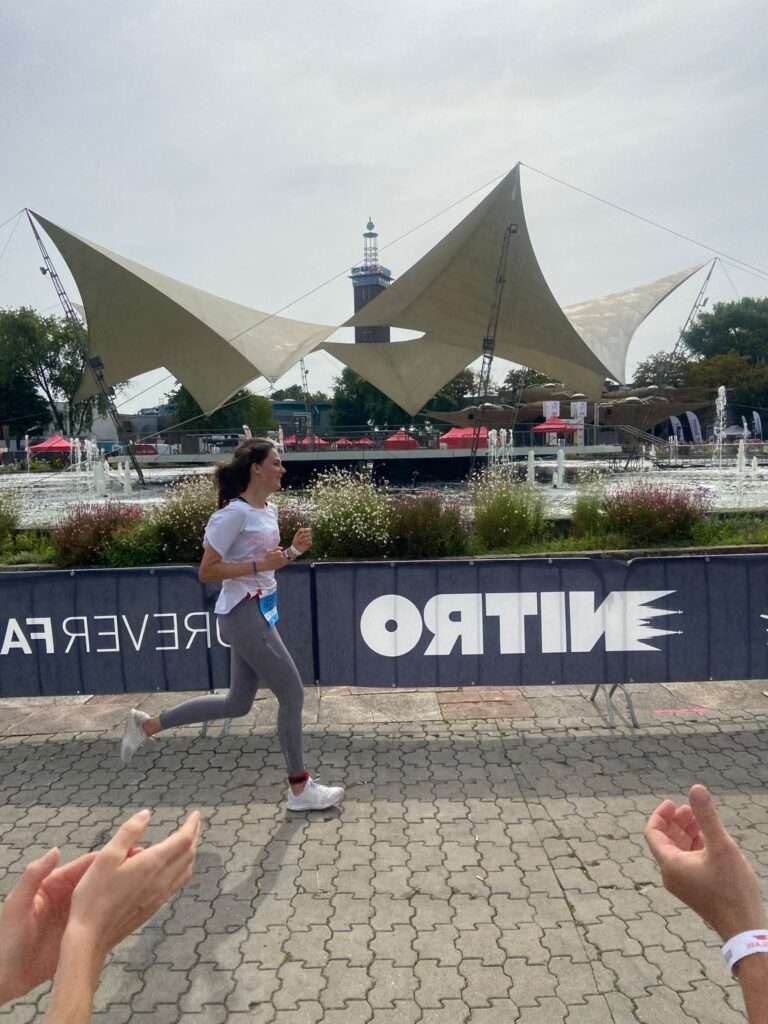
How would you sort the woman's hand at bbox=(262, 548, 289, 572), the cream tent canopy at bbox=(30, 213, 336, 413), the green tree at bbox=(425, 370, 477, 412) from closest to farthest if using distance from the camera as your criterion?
the woman's hand at bbox=(262, 548, 289, 572) → the cream tent canopy at bbox=(30, 213, 336, 413) → the green tree at bbox=(425, 370, 477, 412)

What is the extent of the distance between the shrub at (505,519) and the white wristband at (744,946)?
9.83 metres

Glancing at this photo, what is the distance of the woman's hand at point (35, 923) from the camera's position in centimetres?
117

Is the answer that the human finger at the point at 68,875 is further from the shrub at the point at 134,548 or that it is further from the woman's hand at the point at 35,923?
the shrub at the point at 134,548

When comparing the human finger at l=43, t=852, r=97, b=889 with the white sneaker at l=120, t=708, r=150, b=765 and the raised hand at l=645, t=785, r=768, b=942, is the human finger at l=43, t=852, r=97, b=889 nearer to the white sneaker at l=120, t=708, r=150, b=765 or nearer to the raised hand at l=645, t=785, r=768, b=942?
the raised hand at l=645, t=785, r=768, b=942

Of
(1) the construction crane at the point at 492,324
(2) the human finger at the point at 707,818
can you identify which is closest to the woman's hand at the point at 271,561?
(2) the human finger at the point at 707,818

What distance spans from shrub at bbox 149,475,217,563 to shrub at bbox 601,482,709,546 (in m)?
5.58

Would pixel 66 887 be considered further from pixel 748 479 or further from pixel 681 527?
pixel 748 479

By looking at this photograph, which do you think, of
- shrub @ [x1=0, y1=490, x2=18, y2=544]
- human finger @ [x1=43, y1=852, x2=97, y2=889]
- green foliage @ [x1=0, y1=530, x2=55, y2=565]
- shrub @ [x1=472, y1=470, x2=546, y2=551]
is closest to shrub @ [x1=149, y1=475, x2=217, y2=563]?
green foliage @ [x1=0, y1=530, x2=55, y2=565]

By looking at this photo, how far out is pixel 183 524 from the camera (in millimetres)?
10797

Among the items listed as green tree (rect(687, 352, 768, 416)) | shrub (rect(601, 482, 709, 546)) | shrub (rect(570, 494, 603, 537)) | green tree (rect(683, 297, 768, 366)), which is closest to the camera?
shrub (rect(601, 482, 709, 546))

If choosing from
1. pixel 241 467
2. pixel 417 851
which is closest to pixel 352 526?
pixel 241 467

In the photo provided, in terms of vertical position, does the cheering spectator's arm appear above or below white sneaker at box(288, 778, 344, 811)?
above

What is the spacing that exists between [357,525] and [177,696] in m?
4.05

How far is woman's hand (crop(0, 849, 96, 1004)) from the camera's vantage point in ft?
3.83
